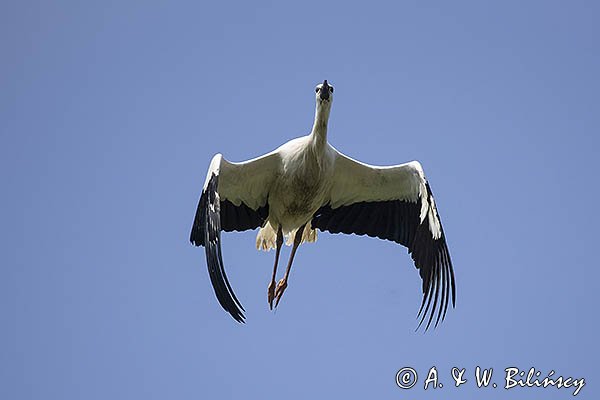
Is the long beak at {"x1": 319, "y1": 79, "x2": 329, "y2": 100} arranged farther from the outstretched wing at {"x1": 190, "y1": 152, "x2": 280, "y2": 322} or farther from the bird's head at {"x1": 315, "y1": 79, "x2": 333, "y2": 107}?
the outstretched wing at {"x1": 190, "y1": 152, "x2": 280, "y2": 322}

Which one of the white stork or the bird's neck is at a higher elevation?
the bird's neck

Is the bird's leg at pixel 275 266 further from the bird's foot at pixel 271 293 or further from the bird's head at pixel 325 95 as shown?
the bird's head at pixel 325 95

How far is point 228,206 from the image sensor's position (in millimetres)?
12359

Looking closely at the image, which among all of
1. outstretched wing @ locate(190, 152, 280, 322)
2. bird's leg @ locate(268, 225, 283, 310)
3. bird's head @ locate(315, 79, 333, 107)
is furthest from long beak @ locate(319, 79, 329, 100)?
bird's leg @ locate(268, 225, 283, 310)

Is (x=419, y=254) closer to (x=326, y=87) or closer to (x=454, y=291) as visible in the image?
(x=454, y=291)

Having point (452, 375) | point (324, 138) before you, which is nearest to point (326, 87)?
point (324, 138)

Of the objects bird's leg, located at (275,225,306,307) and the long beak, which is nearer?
the long beak

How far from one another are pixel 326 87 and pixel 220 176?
1503 millimetres

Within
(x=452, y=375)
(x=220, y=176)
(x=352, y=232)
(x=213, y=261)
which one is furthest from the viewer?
(x=352, y=232)

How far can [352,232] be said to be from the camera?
42.6 ft

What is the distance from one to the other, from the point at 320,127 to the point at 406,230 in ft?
6.06

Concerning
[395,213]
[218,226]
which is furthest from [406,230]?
[218,226]

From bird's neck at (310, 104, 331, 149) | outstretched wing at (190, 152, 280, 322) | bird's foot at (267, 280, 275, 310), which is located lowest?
bird's foot at (267, 280, 275, 310)

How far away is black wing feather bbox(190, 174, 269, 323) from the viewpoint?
10.0 meters
